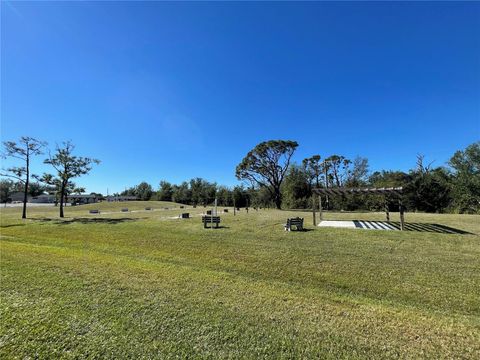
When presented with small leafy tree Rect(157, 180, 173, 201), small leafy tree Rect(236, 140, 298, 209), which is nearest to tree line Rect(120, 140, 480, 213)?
small leafy tree Rect(236, 140, 298, 209)

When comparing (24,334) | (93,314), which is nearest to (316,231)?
(93,314)

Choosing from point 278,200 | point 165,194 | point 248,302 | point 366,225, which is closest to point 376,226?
point 366,225

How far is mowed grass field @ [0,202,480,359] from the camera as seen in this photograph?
115 inches

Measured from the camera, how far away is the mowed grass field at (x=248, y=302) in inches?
115

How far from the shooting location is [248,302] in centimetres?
419

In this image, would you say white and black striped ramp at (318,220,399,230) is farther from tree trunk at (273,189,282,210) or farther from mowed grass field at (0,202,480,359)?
tree trunk at (273,189,282,210)

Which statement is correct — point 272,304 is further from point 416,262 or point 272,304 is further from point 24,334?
point 416,262

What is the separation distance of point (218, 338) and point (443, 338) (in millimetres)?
2981

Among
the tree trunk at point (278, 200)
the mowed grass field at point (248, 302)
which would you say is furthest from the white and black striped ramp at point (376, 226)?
the tree trunk at point (278, 200)

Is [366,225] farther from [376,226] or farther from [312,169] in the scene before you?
[312,169]

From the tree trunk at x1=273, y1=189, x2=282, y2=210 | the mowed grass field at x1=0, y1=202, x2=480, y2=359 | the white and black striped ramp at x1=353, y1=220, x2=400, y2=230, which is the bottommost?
the mowed grass field at x1=0, y1=202, x2=480, y2=359

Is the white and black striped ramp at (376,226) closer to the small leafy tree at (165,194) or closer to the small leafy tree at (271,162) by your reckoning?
the small leafy tree at (271,162)

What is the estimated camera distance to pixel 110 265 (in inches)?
253

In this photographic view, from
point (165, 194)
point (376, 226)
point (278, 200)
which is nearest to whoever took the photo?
point (376, 226)
